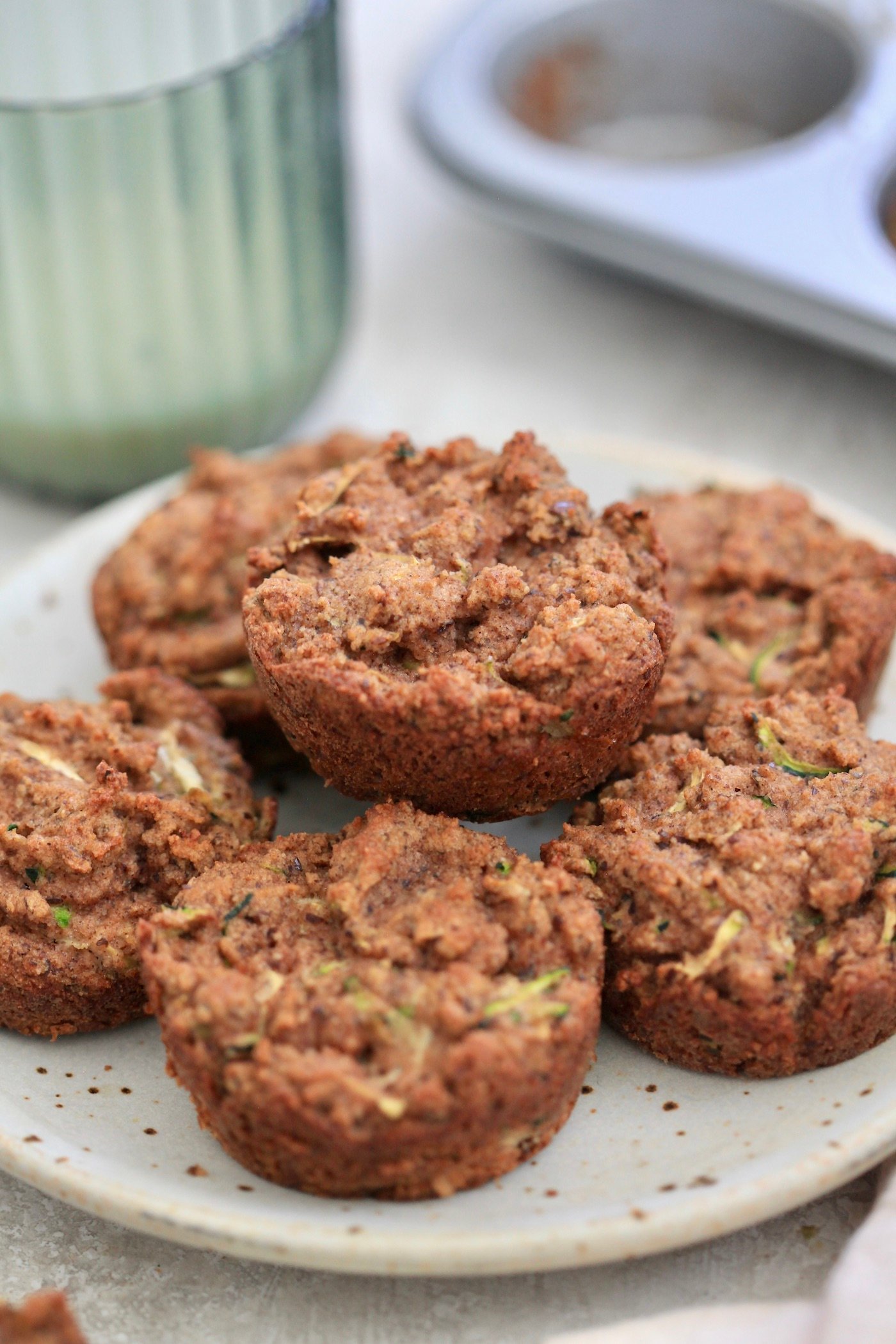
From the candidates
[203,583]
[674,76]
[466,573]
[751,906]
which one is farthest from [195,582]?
[674,76]

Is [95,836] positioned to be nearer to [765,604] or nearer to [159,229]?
[765,604]

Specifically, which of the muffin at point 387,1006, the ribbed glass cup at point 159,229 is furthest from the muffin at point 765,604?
the ribbed glass cup at point 159,229

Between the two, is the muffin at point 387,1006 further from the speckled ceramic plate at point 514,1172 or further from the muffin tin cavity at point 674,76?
the muffin tin cavity at point 674,76

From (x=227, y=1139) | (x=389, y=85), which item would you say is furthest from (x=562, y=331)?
(x=227, y=1139)

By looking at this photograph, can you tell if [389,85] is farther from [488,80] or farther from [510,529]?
[510,529]

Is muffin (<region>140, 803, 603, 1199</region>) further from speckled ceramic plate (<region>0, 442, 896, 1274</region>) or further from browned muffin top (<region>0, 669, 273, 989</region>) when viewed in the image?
browned muffin top (<region>0, 669, 273, 989</region>)

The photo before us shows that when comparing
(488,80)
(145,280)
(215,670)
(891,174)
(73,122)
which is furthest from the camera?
(488,80)

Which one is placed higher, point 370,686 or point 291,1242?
point 370,686
